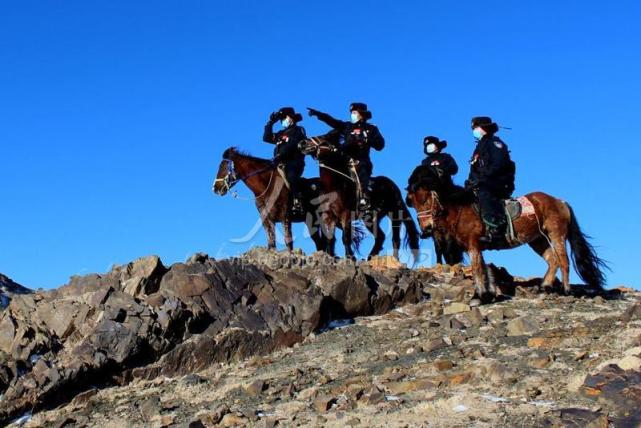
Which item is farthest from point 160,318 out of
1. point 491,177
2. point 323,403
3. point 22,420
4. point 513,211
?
point 513,211

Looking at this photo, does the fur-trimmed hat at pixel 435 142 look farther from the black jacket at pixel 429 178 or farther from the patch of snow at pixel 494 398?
the patch of snow at pixel 494 398

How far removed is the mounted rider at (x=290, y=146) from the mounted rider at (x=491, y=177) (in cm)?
488

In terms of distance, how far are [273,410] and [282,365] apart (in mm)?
2028

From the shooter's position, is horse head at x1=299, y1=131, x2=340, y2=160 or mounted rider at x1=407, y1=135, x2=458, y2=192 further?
horse head at x1=299, y1=131, x2=340, y2=160

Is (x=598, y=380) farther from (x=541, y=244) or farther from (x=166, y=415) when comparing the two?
(x=541, y=244)

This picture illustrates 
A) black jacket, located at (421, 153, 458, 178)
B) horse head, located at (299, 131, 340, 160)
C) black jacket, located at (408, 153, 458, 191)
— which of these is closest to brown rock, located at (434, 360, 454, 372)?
black jacket, located at (408, 153, 458, 191)

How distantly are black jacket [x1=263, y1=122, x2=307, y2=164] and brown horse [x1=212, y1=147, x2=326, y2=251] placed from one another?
0.35 m

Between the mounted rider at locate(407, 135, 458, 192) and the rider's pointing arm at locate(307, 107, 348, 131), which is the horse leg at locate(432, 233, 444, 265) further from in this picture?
the rider's pointing arm at locate(307, 107, 348, 131)

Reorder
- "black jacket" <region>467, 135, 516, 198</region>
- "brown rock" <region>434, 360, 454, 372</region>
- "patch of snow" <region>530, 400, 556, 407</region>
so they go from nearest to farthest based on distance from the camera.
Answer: "patch of snow" <region>530, 400, 556, 407</region> → "brown rock" <region>434, 360, 454, 372</region> → "black jacket" <region>467, 135, 516, 198</region>

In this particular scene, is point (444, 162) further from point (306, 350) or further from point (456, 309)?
point (306, 350)

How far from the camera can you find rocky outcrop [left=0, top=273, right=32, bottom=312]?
14166 mm

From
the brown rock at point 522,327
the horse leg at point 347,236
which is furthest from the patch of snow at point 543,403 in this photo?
the horse leg at point 347,236

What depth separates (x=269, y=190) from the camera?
18.0 m

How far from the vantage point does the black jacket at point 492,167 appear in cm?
1372
